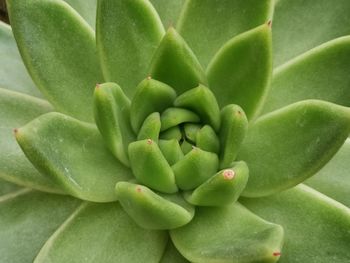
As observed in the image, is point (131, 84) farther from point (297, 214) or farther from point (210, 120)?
point (297, 214)

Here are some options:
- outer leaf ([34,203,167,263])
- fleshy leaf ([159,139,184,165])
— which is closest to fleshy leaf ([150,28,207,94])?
fleshy leaf ([159,139,184,165])

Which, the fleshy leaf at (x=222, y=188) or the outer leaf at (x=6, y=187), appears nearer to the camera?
the fleshy leaf at (x=222, y=188)

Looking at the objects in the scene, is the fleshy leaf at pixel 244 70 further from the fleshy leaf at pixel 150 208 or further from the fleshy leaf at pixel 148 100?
the fleshy leaf at pixel 150 208

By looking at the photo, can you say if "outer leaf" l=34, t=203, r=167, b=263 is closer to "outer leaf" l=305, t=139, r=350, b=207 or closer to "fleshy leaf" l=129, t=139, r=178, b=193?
"fleshy leaf" l=129, t=139, r=178, b=193

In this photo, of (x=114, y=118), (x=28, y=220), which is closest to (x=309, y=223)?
(x=114, y=118)

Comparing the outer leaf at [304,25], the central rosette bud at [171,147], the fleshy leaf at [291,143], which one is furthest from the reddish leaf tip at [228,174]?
the outer leaf at [304,25]

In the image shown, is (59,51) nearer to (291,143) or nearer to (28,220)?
(28,220)
